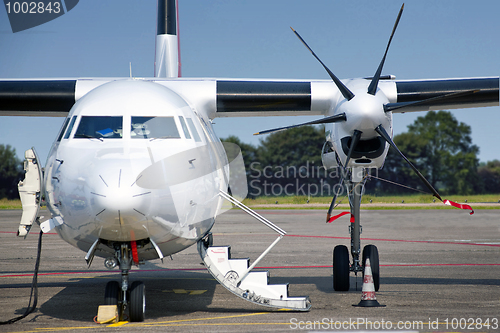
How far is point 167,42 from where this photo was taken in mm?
12906

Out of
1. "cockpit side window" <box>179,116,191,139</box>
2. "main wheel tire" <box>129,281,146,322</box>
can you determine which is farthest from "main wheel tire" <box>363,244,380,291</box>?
"main wheel tire" <box>129,281,146,322</box>

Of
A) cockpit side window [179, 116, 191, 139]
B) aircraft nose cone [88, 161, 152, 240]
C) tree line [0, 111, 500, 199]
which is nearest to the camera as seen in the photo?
aircraft nose cone [88, 161, 152, 240]

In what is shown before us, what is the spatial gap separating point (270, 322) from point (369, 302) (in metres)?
1.91

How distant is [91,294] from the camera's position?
32.1 feet

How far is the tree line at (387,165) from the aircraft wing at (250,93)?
1926 inches

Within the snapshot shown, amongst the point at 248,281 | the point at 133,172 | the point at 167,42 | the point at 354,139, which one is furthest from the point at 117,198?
the point at 167,42

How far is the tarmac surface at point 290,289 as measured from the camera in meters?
7.16

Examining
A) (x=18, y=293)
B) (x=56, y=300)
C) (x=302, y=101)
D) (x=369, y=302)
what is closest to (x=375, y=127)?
(x=302, y=101)

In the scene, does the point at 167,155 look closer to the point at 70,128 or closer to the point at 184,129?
the point at 184,129

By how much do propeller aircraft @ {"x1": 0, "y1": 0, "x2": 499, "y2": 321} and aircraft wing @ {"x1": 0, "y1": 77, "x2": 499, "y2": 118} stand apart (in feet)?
0.07

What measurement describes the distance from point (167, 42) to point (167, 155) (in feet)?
22.4

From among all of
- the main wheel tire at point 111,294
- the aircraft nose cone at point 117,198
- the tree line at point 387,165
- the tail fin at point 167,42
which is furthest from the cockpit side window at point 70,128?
the tree line at point 387,165

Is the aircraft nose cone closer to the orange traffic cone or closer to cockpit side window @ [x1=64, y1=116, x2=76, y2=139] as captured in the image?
cockpit side window @ [x1=64, y1=116, x2=76, y2=139]

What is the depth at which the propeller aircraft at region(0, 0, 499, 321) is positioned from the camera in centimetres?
632
